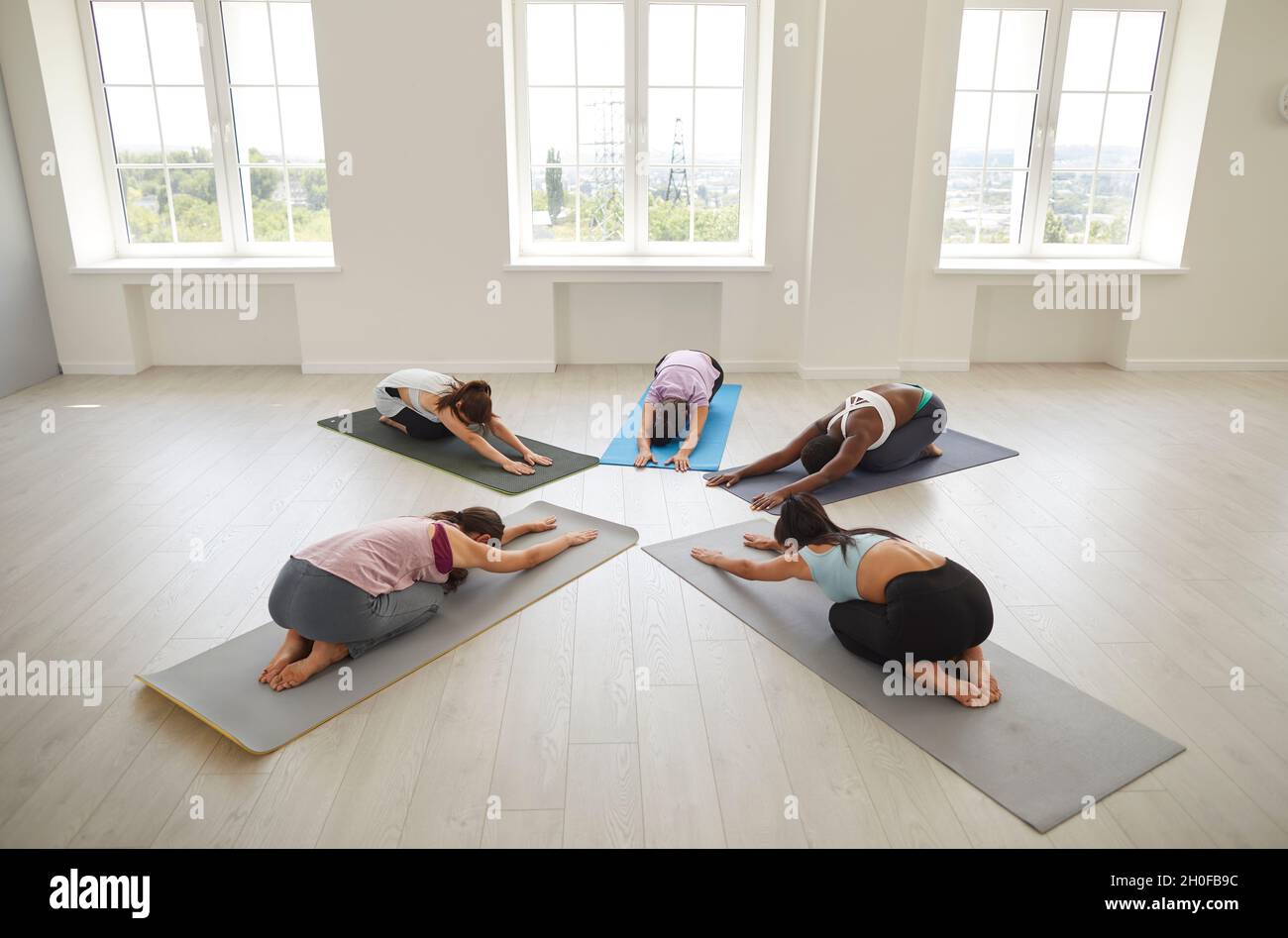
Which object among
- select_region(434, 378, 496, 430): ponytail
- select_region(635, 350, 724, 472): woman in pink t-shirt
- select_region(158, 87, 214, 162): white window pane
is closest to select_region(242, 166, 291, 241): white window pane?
select_region(158, 87, 214, 162): white window pane

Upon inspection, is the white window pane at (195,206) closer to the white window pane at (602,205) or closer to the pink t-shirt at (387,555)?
the white window pane at (602,205)

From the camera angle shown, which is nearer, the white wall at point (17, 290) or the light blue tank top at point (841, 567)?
the light blue tank top at point (841, 567)

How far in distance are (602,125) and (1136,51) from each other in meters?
3.63

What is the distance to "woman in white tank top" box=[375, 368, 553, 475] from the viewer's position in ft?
14.2

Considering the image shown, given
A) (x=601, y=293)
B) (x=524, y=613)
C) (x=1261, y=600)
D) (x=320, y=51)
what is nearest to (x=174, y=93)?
(x=320, y=51)

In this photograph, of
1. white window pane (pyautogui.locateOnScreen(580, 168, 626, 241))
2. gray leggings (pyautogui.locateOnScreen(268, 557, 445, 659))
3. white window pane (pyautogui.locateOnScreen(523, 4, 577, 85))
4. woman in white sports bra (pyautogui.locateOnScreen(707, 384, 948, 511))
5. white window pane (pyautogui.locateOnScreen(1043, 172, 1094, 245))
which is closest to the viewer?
gray leggings (pyautogui.locateOnScreen(268, 557, 445, 659))

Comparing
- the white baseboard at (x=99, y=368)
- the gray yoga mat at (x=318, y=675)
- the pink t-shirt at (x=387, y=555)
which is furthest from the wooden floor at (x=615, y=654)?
the white baseboard at (x=99, y=368)

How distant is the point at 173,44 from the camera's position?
18.8ft

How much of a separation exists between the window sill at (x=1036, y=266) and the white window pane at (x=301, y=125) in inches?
166

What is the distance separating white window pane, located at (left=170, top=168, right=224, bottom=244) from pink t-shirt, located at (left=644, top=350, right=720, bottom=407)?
11.2 ft

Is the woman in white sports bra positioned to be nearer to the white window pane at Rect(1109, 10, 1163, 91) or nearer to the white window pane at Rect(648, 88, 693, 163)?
the white window pane at Rect(648, 88, 693, 163)

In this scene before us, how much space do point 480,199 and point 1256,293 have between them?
527 centimetres

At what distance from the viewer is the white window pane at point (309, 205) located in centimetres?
596

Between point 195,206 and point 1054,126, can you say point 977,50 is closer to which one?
→ point 1054,126
